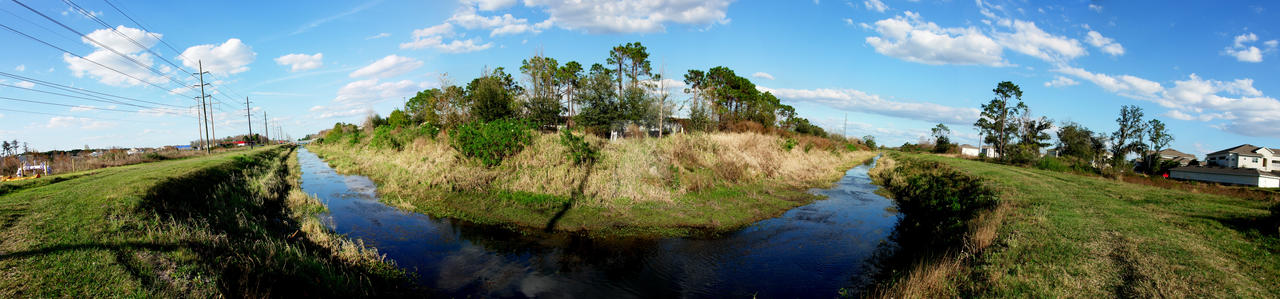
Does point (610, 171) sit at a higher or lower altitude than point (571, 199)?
higher

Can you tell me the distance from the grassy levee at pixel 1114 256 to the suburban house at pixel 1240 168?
3188 cm

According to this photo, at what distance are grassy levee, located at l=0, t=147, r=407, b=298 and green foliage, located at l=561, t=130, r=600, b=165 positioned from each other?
25.2ft

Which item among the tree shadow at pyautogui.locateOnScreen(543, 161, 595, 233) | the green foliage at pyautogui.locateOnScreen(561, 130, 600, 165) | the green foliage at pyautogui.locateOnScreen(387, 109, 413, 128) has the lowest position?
the tree shadow at pyautogui.locateOnScreen(543, 161, 595, 233)

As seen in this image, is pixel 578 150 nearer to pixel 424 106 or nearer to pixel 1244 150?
pixel 424 106

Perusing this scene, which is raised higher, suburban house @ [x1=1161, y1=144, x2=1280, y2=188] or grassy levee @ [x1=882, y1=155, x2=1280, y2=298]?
grassy levee @ [x1=882, y1=155, x2=1280, y2=298]

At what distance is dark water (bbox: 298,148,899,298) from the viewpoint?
23.8 feet

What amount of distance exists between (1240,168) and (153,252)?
58.4 m

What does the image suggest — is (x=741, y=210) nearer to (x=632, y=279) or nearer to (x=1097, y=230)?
(x=632, y=279)

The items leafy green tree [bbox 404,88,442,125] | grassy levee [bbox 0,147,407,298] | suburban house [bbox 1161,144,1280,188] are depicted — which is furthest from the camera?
leafy green tree [bbox 404,88,442,125]

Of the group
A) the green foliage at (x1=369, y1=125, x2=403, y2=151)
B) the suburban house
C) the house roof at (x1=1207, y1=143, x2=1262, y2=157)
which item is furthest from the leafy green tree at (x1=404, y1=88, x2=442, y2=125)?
the house roof at (x1=1207, y1=143, x2=1262, y2=157)

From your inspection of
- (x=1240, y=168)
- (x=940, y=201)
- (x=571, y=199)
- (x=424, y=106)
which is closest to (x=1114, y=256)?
(x=940, y=201)

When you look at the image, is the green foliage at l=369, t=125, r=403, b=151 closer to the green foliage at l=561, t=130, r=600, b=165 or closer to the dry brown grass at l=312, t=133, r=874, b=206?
the dry brown grass at l=312, t=133, r=874, b=206

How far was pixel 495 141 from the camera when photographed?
15625 millimetres

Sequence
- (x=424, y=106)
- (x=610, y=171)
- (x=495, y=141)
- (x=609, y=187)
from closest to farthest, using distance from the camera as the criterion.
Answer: (x=609, y=187)
(x=610, y=171)
(x=495, y=141)
(x=424, y=106)
